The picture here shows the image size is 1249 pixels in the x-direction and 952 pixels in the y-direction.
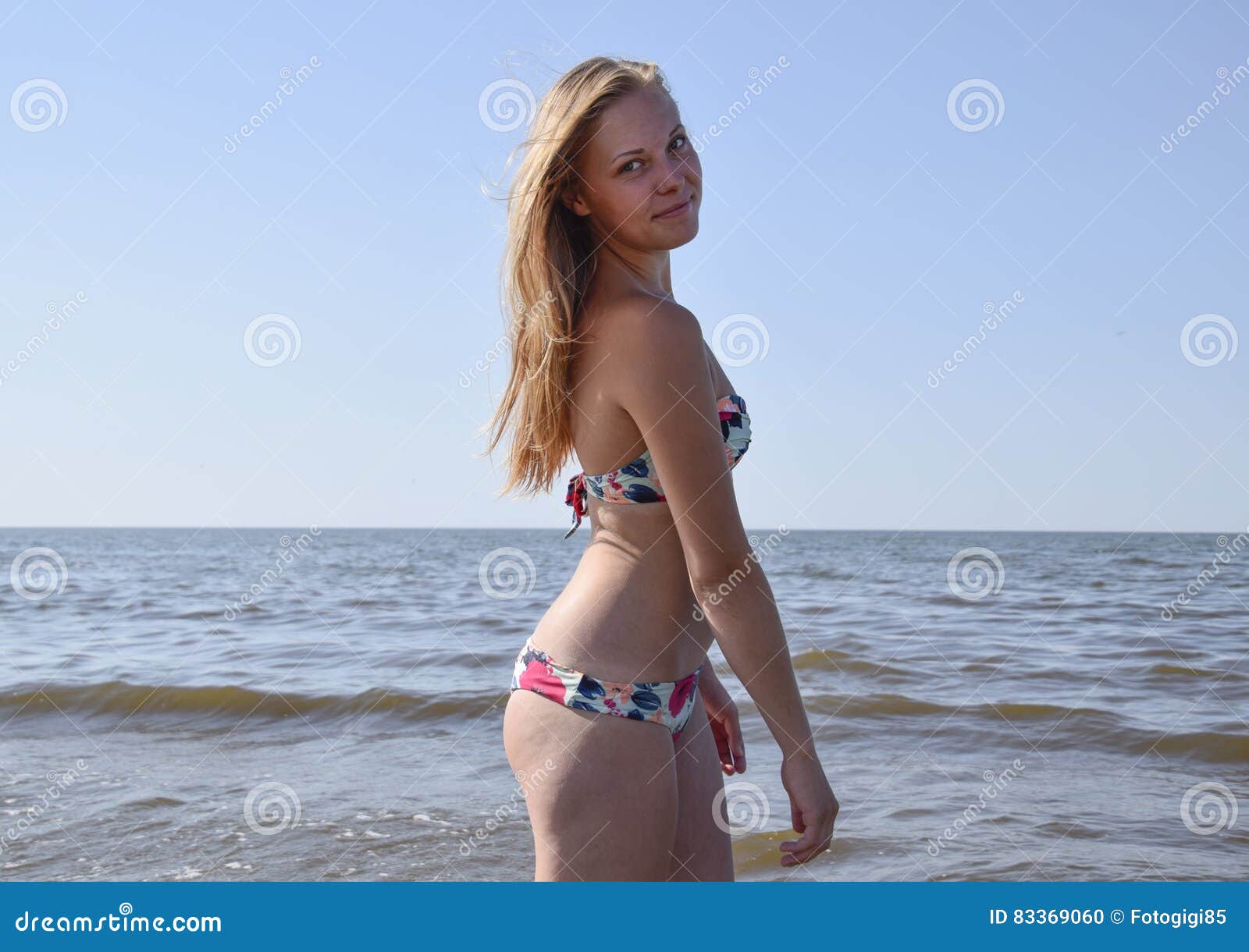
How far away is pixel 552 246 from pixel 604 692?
82cm

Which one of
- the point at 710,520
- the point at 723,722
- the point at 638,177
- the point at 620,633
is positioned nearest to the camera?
the point at 710,520

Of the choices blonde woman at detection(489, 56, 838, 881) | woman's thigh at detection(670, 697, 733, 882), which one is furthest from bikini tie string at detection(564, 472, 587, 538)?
woman's thigh at detection(670, 697, 733, 882)

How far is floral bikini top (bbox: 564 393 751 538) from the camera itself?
192 cm

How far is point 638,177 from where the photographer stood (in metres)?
1.98

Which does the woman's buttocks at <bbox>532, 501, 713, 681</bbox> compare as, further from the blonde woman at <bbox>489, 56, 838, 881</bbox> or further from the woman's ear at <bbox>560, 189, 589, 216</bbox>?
the woman's ear at <bbox>560, 189, 589, 216</bbox>

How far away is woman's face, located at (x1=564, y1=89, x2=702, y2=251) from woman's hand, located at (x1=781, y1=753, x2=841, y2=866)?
98cm

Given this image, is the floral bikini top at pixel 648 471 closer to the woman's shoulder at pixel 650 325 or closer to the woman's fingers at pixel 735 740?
the woman's shoulder at pixel 650 325

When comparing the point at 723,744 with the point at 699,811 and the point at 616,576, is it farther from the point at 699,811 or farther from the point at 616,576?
the point at 616,576

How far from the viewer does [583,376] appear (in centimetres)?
193

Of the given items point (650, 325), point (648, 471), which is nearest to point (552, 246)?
point (650, 325)

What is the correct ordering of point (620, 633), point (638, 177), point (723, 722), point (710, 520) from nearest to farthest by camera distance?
point (710, 520), point (620, 633), point (638, 177), point (723, 722)
